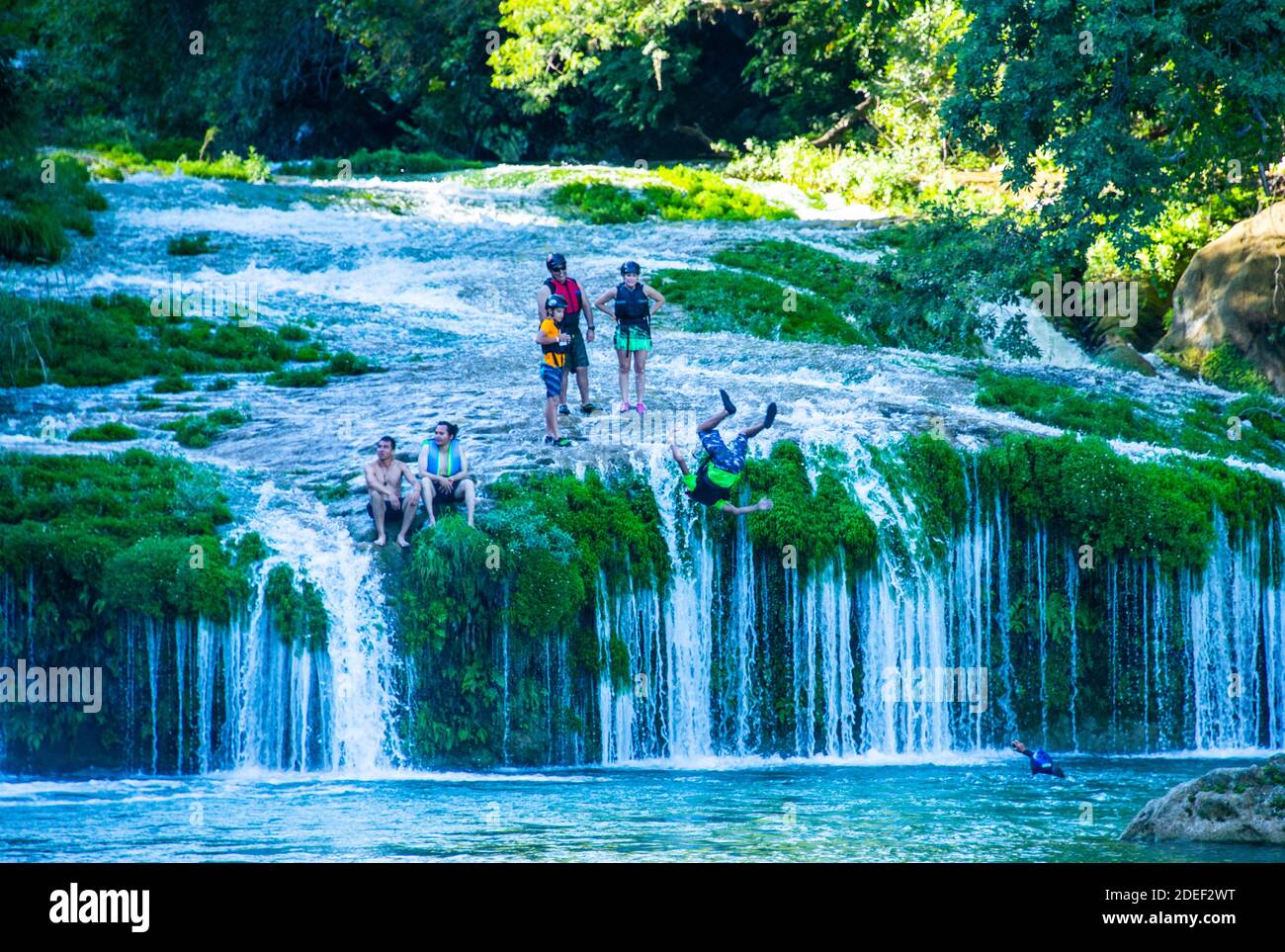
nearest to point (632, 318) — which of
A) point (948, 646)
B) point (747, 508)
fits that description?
point (747, 508)

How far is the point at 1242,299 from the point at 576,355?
43.8 ft

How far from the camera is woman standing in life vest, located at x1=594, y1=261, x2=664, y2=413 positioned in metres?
21.4

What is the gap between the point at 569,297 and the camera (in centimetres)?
2125

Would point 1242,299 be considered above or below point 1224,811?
above

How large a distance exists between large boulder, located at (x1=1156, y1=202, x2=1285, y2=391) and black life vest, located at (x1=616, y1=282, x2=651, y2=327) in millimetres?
12599

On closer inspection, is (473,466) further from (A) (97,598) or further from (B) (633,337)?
(A) (97,598)

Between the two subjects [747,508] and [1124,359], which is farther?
[1124,359]

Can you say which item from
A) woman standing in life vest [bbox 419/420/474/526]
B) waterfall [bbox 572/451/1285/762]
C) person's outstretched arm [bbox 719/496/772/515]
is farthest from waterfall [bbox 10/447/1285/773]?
woman standing in life vest [bbox 419/420/474/526]

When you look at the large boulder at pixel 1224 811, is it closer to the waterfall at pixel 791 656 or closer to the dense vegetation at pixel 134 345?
the waterfall at pixel 791 656

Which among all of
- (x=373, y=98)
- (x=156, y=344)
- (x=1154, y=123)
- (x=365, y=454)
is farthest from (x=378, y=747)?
(x=373, y=98)

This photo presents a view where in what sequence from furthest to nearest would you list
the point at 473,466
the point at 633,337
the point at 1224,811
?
the point at 633,337 < the point at 473,466 < the point at 1224,811

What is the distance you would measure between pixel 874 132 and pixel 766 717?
2725cm

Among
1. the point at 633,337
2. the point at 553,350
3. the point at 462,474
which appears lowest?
the point at 462,474

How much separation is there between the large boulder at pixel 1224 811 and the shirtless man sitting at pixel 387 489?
807 centimetres
